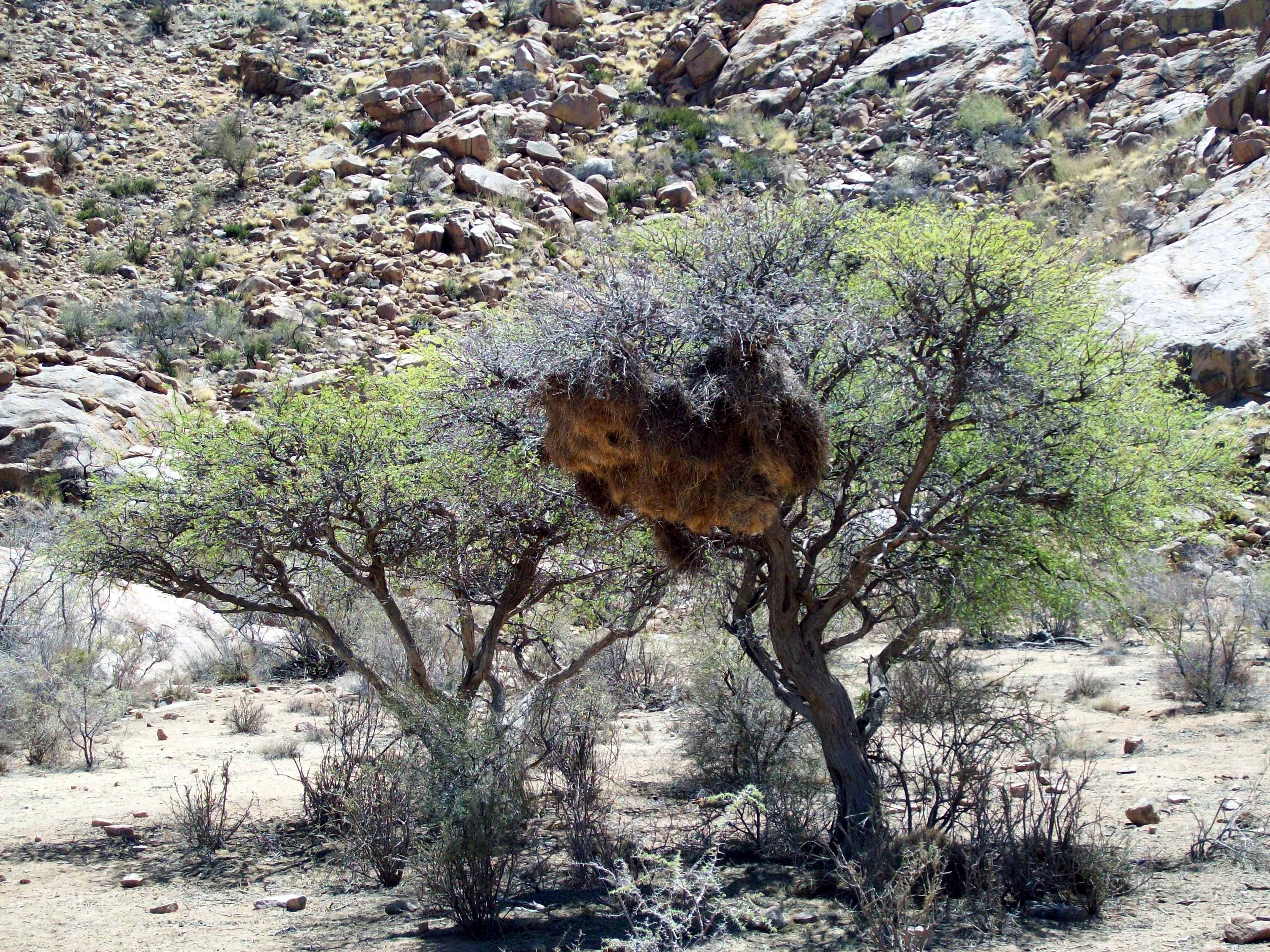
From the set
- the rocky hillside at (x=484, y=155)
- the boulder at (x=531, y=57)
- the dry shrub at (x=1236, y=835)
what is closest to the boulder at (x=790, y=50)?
the rocky hillside at (x=484, y=155)

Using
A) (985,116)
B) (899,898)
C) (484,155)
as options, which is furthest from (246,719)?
(985,116)

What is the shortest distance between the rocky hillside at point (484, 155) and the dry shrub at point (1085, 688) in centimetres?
899

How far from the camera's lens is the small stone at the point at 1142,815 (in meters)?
9.29

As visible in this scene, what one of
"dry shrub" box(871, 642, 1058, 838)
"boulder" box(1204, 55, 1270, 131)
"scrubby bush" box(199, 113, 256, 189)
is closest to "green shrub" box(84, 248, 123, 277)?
"scrubby bush" box(199, 113, 256, 189)

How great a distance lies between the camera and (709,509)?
24.3 ft

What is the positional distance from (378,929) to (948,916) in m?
4.18

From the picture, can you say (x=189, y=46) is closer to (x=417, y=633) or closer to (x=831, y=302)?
(x=417, y=633)

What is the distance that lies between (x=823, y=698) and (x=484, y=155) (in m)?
32.7

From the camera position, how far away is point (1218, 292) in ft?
79.0

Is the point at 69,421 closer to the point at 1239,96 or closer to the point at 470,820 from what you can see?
the point at 470,820

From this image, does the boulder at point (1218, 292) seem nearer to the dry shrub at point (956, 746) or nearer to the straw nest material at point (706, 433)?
the dry shrub at point (956, 746)

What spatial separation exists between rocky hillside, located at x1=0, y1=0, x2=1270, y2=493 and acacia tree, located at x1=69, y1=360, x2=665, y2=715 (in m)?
11.8

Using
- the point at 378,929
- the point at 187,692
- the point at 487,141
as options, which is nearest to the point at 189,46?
the point at 487,141

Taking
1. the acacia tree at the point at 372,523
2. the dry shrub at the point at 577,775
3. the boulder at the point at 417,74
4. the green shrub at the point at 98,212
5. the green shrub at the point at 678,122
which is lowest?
the dry shrub at the point at 577,775
